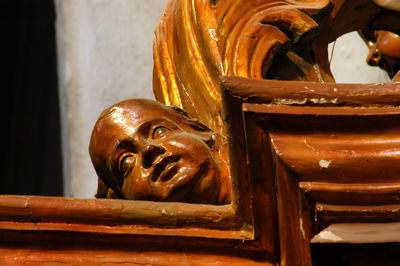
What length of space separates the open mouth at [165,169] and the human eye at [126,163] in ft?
0.09

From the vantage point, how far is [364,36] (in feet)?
3.83

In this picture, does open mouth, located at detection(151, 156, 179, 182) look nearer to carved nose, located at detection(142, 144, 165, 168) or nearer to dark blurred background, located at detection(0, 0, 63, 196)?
carved nose, located at detection(142, 144, 165, 168)

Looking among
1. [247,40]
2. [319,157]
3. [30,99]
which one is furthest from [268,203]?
[30,99]

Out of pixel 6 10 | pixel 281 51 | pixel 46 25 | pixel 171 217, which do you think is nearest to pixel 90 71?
pixel 46 25

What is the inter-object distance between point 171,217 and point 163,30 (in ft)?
1.22

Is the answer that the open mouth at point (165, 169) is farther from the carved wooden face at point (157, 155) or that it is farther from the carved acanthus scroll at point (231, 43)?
the carved acanthus scroll at point (231, 43)

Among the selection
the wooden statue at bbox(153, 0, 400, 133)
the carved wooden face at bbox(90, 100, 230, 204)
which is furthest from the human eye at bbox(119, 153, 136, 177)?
the wooden statue at bbox(153, 0, 400, 133)

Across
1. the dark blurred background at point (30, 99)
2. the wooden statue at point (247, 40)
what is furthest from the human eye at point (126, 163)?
the dark blurred background at point (30, 99)

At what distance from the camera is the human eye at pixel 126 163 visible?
73cm

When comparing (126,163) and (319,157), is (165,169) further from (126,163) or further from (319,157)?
(319,157)

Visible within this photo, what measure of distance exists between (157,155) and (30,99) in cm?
86

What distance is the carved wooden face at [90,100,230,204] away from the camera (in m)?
0.70

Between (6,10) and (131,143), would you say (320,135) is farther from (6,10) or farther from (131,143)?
(6,10)

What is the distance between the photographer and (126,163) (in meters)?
0.73
